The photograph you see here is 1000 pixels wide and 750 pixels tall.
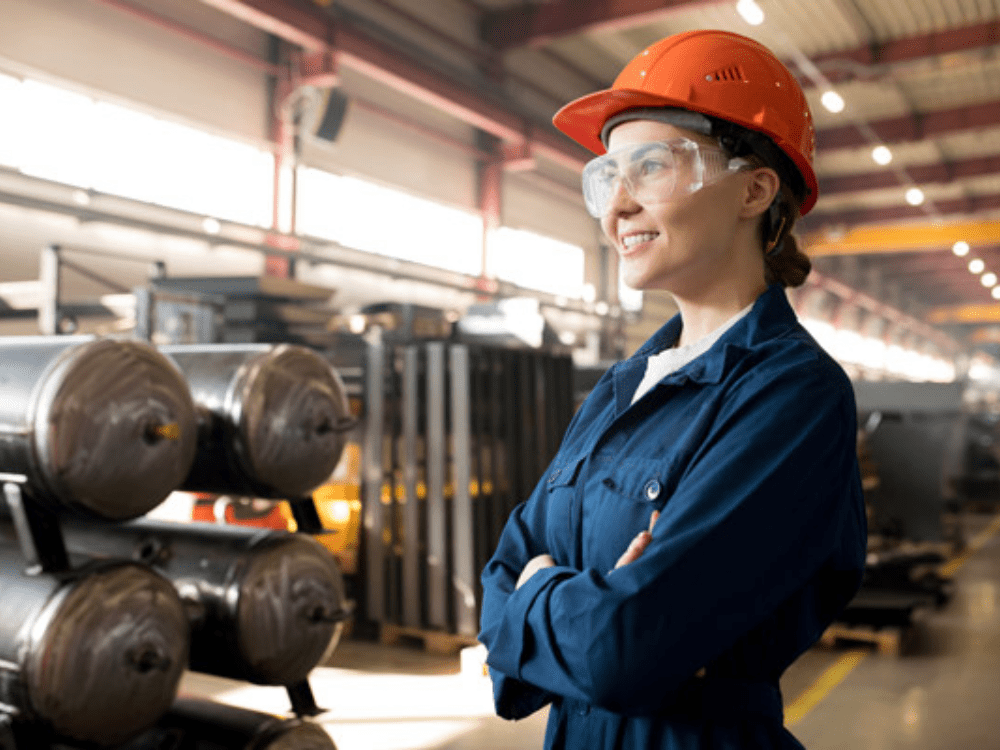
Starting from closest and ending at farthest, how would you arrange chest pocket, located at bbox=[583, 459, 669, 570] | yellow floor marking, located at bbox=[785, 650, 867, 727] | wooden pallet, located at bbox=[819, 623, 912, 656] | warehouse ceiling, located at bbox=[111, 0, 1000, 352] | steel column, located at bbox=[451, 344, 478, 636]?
chest pocket, located at bbox=[583, 459, 669, 570]
yellow floor marking, located at bbox=[785, 650, 867, 727]
steel column, located at bbox=[451, 344, 478, 636]
wooden pallet, located at bbox=[819, 623, 912, 656]
warehouse ceiling, located at bbox=[111, 0, 1000, 352]

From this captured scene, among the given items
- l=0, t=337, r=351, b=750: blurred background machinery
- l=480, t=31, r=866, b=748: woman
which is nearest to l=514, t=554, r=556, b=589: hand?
l=480, t=31, r=866, b=748: woman

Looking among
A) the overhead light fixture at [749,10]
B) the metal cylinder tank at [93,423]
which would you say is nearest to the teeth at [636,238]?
the metal cylinder tank at [93,423]

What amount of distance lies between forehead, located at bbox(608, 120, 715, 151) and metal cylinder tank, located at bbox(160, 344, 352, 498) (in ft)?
7.81

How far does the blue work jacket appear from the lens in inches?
47.1

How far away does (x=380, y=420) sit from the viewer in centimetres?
645

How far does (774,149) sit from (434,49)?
33.1 feet

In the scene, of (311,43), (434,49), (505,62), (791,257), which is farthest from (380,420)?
(505,62)

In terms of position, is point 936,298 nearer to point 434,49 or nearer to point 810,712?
point 434,49

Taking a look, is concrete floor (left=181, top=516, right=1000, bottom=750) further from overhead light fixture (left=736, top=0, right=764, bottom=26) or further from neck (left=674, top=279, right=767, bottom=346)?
overhead light fixture (left=736, top=0, right=764, bottom=26)

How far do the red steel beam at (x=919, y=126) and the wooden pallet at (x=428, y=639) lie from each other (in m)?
10.7

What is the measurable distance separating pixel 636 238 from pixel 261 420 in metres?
2.44

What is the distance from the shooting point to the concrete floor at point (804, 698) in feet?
14.9

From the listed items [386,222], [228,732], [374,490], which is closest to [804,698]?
[374,490]

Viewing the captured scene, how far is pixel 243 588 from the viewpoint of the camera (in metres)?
3.46
